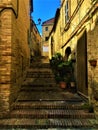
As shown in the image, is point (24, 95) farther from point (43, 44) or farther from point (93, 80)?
point (43, 44)

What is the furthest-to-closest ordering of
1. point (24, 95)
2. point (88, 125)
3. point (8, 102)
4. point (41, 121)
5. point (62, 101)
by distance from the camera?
point (24, 95)
point (62, 101)
point (8, 102)
point (41, 121)
point (88, 125)

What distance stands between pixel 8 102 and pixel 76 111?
2.46 meters

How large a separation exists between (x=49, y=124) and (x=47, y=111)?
116 centimetres

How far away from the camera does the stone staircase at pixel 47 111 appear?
640cm

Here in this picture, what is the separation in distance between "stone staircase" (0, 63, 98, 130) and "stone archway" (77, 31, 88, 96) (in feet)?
1.65

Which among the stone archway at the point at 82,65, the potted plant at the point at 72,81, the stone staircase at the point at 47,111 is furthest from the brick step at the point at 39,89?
the stone archway at the point at 82,65

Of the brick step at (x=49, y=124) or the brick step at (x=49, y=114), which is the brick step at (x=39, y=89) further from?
the brick step at (x=49, y=124)

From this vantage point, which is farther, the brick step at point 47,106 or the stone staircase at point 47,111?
the brick step at point 47,106

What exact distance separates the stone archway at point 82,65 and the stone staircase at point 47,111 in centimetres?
50

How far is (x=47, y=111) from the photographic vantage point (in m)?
7.57

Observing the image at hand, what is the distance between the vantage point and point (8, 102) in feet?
24.1

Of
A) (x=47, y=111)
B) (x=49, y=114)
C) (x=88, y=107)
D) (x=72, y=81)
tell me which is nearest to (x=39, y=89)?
(x=72, y=81)

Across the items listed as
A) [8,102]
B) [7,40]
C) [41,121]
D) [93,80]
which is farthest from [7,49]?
[93,80]

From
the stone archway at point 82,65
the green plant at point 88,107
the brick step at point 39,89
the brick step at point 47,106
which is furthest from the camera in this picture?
the brick step at point 39,89
